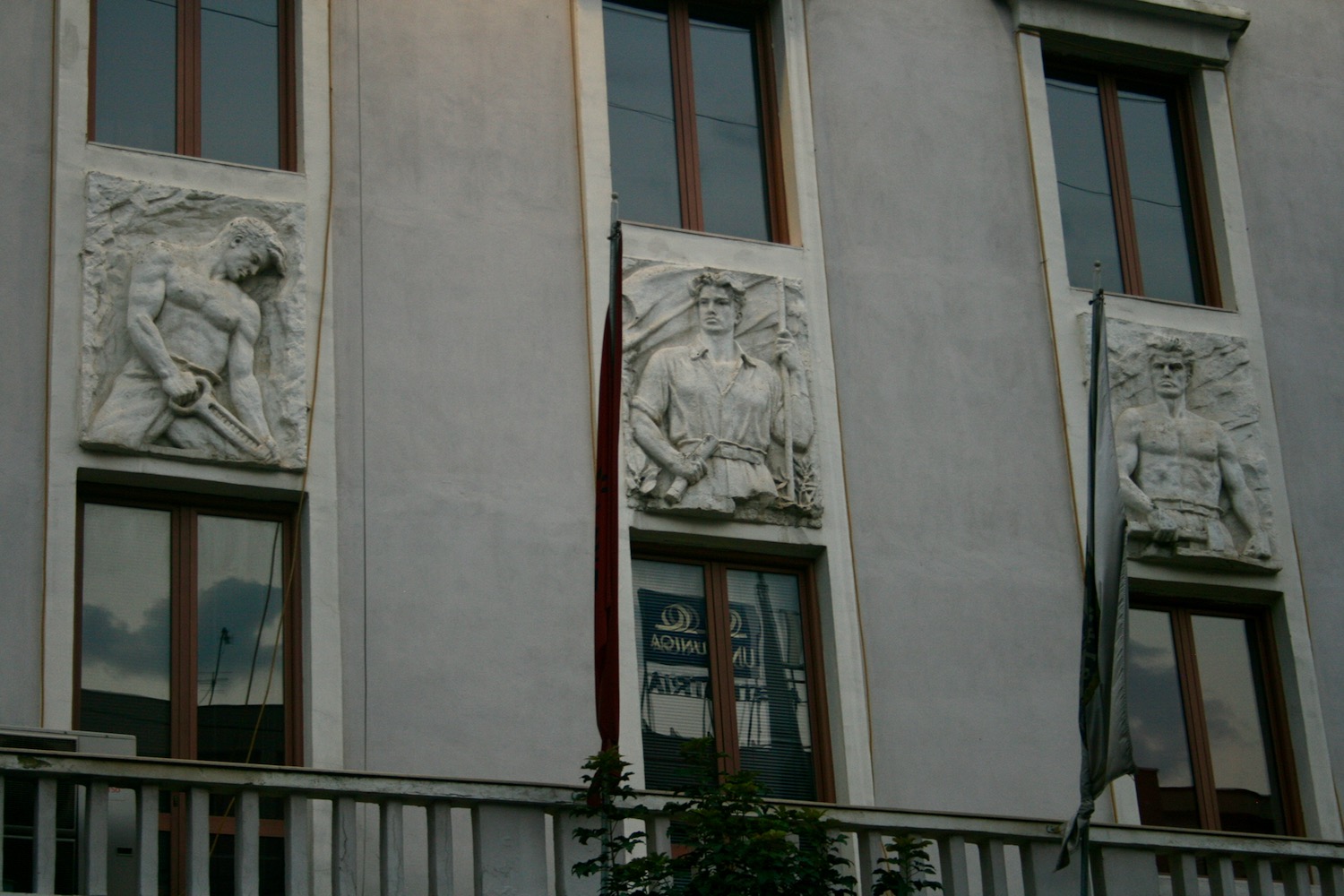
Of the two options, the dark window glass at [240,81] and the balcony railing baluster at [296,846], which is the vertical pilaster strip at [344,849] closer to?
the balcony railing baluster at [296,846]

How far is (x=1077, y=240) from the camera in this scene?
21.2 m

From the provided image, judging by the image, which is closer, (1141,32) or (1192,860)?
(1192,860)

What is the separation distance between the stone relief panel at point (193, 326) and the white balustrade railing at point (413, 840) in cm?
253

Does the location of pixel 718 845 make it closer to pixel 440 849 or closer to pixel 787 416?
pixel 440 849

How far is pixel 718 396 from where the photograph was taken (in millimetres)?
18734

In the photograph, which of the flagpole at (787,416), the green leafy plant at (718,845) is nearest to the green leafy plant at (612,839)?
the green leafy plant at (718,845)

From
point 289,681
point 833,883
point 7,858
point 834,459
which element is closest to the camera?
point 7,858

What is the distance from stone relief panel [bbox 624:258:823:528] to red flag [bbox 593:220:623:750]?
211 centimetres

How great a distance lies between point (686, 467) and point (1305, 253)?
638 cm

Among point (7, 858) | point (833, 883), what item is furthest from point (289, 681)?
point (833, 883)

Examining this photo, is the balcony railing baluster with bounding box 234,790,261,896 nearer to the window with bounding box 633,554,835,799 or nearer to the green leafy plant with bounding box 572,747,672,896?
the green leafy plant with bounding box 572,747,672,896

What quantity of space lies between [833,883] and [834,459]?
401 cm

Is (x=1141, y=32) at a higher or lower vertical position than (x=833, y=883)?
higher

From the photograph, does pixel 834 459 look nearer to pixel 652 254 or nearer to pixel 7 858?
pixel 652 254
